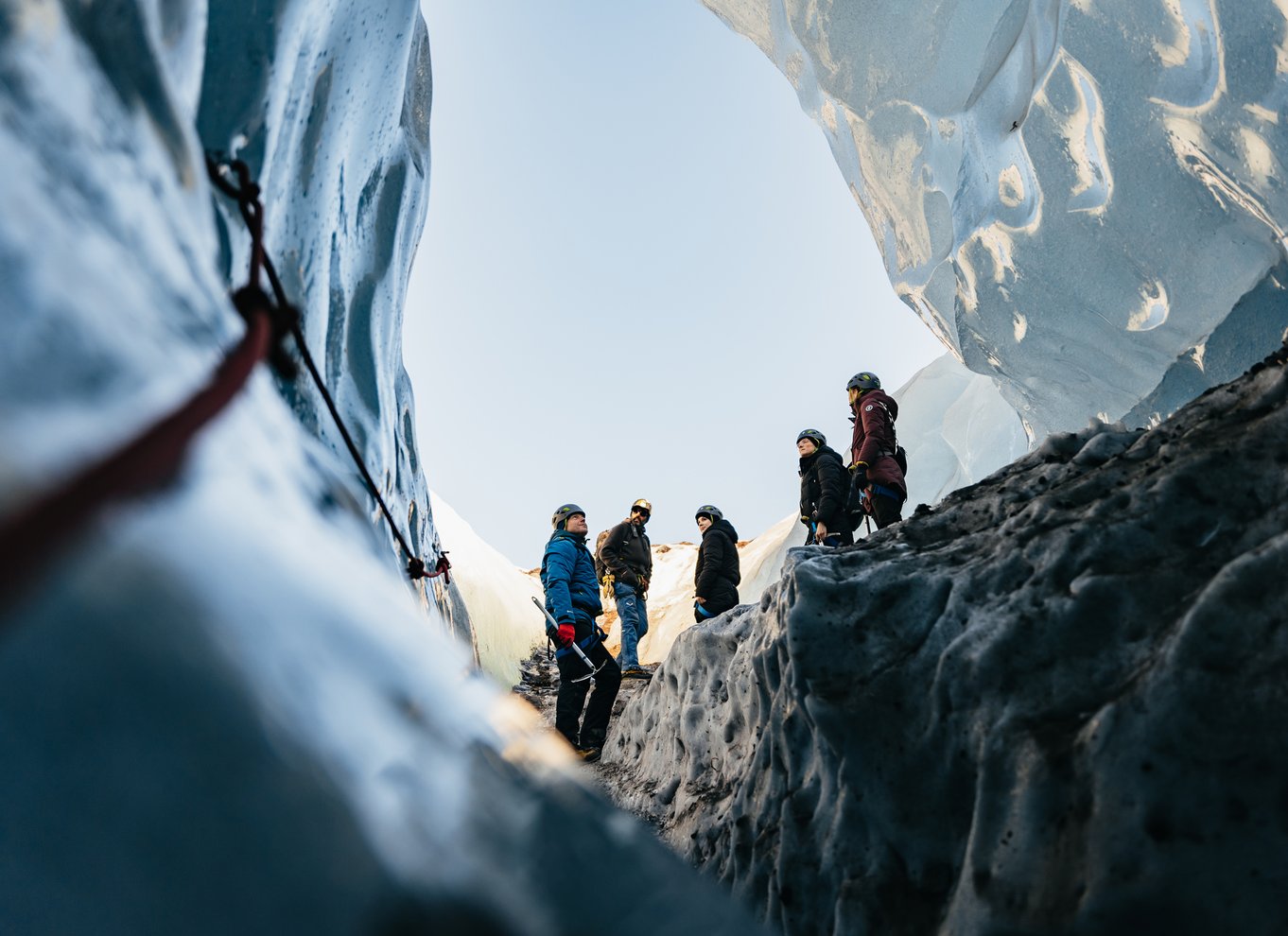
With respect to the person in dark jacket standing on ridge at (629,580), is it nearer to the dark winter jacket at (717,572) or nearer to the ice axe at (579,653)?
the dark winter jacket at (717,572)

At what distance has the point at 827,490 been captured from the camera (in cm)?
495

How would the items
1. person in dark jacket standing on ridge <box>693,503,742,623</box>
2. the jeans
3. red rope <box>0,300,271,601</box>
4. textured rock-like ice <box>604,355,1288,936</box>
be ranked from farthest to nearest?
the jeans → person in dark jacket standing on ridge <box>693,503,742,623</box> → textured rock-like ice <box>604,355,1288,936</box> → red rope <box>0,300,271,601</box>

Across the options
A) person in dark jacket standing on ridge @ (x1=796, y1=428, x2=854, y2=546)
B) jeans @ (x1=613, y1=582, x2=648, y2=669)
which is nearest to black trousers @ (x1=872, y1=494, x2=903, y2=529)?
person in dark jacket standing on ridge @ (x1=796, y1=428, x2=854, y2=546)

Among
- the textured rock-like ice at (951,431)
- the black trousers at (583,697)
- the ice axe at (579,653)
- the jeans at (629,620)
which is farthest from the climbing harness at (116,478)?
the textured rock-like ice at (951,431)

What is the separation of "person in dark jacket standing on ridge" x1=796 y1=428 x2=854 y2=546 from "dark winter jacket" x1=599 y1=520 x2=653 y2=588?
54.1 inches

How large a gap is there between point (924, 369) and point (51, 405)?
49.0 ft

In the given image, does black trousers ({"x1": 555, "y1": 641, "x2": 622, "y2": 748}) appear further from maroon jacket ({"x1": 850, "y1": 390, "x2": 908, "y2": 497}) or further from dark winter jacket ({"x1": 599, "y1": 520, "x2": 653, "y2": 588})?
maroon jacket ({"x1": 850, "y1": 390, "x2": 908, "y2": 497})

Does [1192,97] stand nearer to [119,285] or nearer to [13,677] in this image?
[119,285]

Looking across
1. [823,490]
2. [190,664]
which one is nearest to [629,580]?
[823,490]

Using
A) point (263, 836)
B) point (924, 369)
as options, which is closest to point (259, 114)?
point (263, 836)

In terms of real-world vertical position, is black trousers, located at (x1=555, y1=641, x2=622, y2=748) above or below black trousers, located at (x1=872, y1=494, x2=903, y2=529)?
below

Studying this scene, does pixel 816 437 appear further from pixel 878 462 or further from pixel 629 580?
pixel 629 580

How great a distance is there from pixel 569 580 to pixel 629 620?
128 cm

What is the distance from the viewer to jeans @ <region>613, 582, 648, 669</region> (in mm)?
5551
